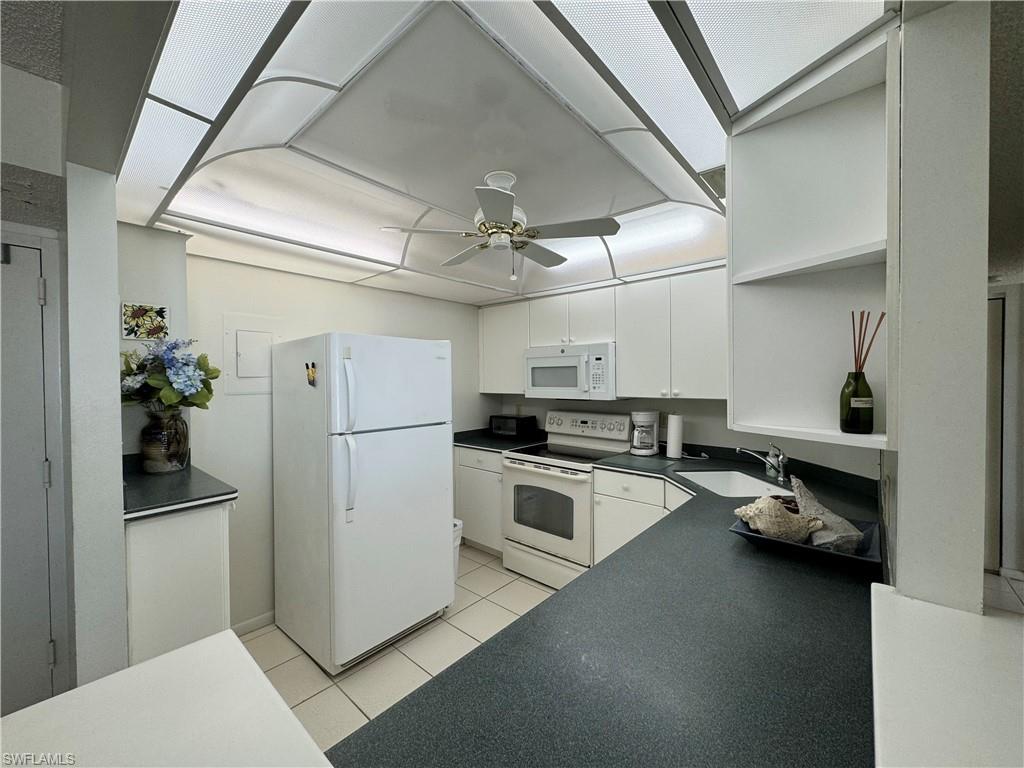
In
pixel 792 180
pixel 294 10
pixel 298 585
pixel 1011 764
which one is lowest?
pixel 298 585

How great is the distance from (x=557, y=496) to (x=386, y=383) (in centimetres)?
144

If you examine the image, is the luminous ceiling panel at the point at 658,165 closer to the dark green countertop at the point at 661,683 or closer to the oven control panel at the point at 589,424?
the dark green countertop at the point at 661,683

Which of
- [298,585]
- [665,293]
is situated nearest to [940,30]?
[665,293]

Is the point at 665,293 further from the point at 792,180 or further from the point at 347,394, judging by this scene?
the point at 347,394

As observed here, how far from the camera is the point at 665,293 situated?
109 inches

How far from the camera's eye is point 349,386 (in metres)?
2.06

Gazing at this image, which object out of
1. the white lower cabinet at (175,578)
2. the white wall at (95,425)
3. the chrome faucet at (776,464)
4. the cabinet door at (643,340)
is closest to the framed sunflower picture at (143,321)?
the white wall at (95,425)

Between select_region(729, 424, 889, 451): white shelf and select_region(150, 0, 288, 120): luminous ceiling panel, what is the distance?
→ 1.48 meters

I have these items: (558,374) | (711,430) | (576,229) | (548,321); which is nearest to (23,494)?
(576,229)

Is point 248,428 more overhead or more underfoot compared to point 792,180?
more underfoot

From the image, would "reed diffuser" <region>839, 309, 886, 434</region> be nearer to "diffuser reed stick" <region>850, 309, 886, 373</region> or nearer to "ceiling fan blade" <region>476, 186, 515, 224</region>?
"diffuser reed stick" <region>850, 309, 886, 373</region>

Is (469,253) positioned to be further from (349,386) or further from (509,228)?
(349,386)

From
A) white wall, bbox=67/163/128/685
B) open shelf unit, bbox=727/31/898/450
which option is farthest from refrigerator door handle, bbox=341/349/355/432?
open shelf unit, bbox=727/31/898/450

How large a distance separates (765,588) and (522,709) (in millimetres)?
748
